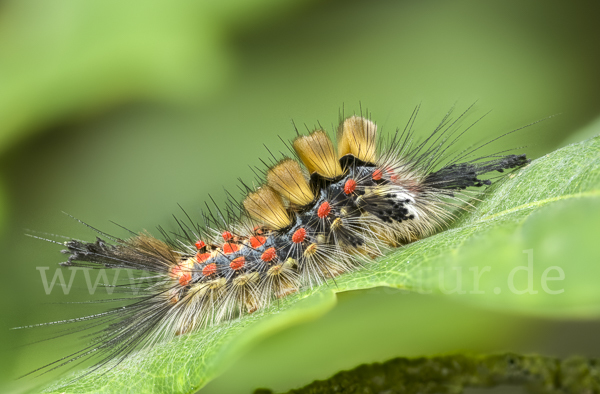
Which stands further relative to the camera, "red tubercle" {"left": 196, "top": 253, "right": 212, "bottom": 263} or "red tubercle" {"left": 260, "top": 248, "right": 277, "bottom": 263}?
"red tubercle" {"left": 196, "top": 253, "right": 212, "bottom": 263}

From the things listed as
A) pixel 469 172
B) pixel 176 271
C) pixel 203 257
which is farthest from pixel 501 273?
pixel 176 271

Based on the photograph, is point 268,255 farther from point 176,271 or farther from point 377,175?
point 377,175

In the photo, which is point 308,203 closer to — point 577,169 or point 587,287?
point 577,169

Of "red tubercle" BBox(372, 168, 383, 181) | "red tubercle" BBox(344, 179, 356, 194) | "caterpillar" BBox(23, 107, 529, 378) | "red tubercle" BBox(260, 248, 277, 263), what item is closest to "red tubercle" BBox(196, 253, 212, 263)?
"caterpillar" BBox(23, 107, 529, 378)

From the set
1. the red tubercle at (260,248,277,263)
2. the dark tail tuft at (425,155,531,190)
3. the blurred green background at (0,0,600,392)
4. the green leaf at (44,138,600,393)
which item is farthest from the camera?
the blurred green background at (0,0,600,392)

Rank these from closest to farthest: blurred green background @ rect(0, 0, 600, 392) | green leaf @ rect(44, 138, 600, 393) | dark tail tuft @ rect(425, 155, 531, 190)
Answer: green leaf @ rect(44, 138, 600, 393)
dark tail tuft @ rect(425, 155, 531, 190)
blurred green background @ rect(0, 0, 600, 392)

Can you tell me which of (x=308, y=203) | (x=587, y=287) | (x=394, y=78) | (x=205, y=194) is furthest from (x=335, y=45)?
(x=587, y=287)

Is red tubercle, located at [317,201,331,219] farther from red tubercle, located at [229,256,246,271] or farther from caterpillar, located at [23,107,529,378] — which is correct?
red tubercle, located at [229,256,246,271]
